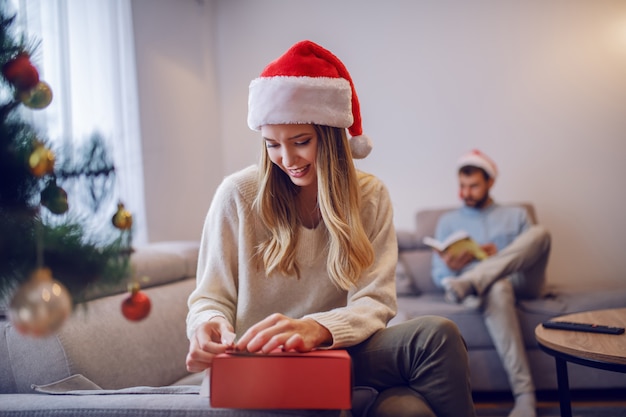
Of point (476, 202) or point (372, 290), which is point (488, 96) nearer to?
point (476, 202)

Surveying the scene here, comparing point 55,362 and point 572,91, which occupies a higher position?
point 572,91

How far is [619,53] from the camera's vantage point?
12.0 feet

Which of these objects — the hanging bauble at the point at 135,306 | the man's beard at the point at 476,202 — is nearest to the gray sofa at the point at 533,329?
the man's beard at the point at 476,202

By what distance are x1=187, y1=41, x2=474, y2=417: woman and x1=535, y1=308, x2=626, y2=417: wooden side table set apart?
54 cm

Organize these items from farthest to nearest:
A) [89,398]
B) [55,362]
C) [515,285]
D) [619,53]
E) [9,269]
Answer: [619,53] → [515,285] → [55,362] → [89,398] → [9,269]

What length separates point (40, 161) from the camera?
661 mm

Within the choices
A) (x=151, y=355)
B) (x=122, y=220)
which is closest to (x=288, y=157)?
(x=122, y=220)

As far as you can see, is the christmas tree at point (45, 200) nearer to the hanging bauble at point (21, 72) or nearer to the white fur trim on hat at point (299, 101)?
the hanging bauble at point (21, 72)

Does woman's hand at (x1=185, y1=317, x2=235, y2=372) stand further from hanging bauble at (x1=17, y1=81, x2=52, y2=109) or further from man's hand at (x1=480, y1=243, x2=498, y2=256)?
man's hand at (x1=480, y1=243, x2=498, y2=256)

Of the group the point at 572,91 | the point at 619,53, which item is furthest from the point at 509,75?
the point at 619,53

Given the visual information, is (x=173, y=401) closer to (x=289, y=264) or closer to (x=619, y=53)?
(x=289, y=264)

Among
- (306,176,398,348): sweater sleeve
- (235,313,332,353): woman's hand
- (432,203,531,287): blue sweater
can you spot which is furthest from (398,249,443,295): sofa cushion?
(235,313,332,353): woman's hand

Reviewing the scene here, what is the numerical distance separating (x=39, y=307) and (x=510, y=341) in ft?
7.75

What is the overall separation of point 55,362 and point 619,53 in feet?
11.9
